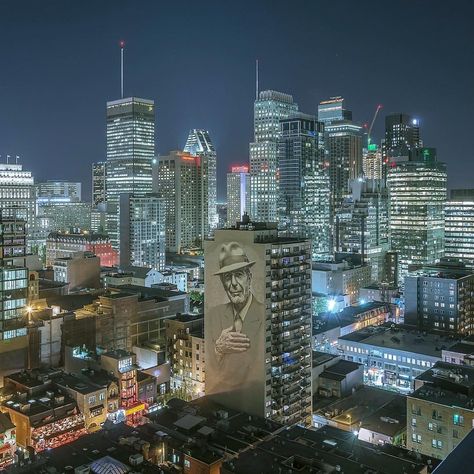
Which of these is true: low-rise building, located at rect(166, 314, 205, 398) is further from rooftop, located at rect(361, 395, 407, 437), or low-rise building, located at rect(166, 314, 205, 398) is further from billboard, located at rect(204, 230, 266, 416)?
rooftop, located at rect(361, 395, 407, 437)

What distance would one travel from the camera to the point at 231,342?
41.1 m

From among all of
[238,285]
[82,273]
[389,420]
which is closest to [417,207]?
[82,273]

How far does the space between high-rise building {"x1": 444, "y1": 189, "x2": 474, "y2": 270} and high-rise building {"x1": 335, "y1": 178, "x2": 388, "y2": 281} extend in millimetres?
18627

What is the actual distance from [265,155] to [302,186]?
2283 centimetres

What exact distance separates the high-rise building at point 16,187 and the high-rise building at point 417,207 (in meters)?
91.0

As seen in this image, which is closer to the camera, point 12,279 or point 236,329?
point 236,329

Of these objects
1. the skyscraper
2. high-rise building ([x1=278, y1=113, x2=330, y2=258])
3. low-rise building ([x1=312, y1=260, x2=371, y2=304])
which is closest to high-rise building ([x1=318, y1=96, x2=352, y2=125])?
the skyscraper

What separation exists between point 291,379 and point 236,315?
268 inches

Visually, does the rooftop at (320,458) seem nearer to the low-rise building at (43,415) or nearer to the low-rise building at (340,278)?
the low-rise building at (43,415)

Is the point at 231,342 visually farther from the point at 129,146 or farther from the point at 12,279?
the point at 129,146

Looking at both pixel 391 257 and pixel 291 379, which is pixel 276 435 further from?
pixel 391 257

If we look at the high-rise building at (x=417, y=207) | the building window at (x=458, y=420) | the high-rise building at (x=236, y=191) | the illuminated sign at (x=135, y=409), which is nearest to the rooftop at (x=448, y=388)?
the building window at (x=458, y=420)

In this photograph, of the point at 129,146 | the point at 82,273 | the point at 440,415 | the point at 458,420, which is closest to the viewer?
the point at 458,420

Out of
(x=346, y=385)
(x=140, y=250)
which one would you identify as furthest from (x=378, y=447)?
(x=140, y=250)
